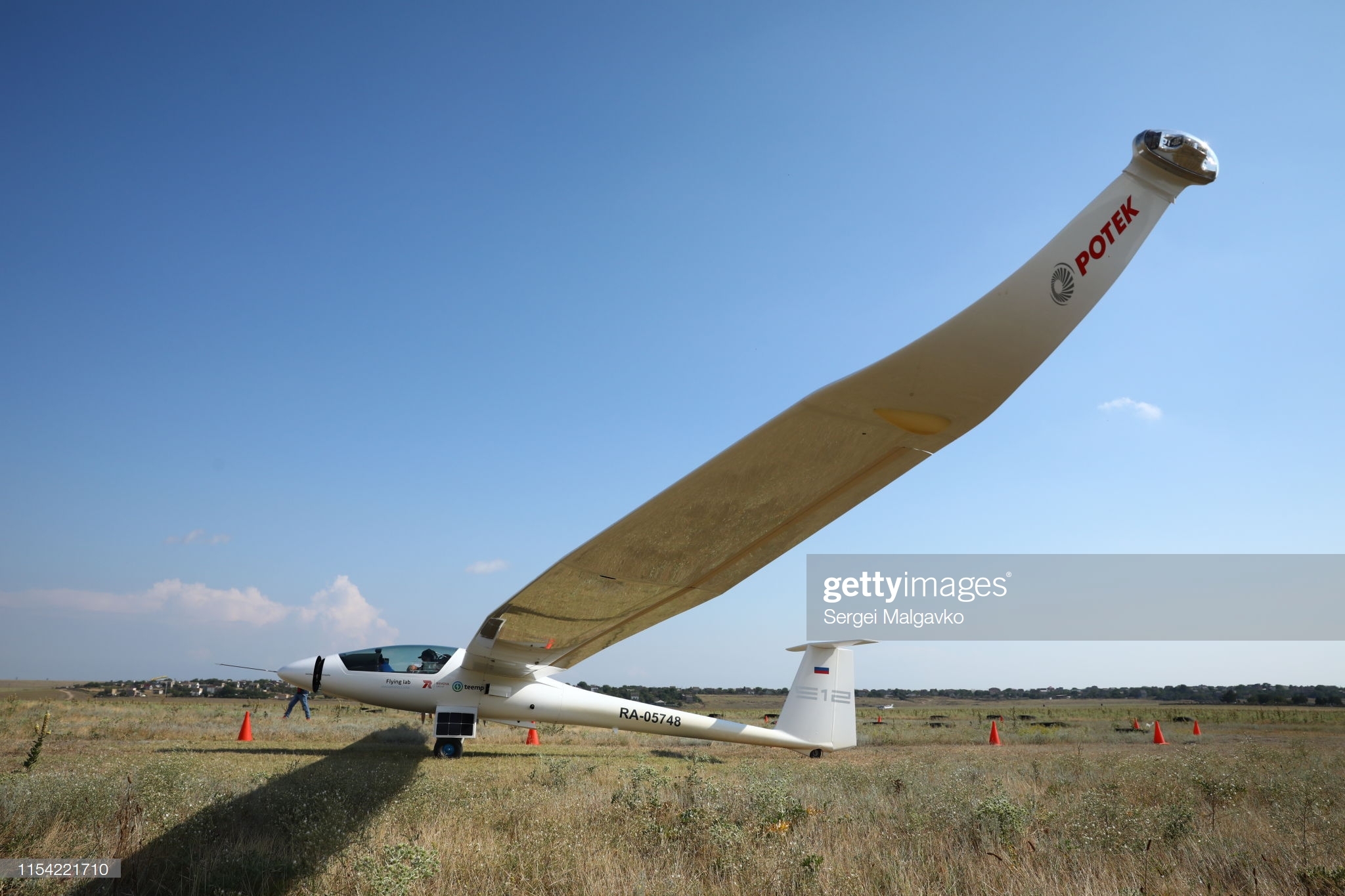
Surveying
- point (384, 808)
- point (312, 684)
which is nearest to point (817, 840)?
point (384, 808)

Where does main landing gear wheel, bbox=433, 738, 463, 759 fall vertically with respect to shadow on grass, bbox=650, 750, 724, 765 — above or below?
above

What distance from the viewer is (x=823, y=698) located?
14.5 metres

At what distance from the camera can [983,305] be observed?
1778 millimetres

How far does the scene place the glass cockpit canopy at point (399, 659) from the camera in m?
12.9

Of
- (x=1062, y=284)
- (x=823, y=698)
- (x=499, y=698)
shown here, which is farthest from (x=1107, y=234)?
(x=823, y=698)

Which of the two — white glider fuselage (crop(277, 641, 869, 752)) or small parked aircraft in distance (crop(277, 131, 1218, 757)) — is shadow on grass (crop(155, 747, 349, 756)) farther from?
small parked aircraft in distance (crop(277, 131, 1218, 757))

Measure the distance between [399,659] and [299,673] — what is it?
6.24ft

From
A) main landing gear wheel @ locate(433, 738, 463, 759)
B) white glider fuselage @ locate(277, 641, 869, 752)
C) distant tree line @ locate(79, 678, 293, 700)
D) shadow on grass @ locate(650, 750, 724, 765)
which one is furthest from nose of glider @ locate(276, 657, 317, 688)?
distant tree line @ locate(79, 678, 293, 700)

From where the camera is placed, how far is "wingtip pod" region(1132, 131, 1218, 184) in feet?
6.30

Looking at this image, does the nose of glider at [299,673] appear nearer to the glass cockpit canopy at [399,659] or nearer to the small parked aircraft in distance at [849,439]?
the glass cockpit canopy at [399,659]

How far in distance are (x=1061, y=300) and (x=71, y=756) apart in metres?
13.6

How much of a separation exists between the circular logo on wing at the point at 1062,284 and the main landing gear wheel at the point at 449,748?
12534 millimetres

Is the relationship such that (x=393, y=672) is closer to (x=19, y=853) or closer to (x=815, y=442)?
(x=19, y=853)

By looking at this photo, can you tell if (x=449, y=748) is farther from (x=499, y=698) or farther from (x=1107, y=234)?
(x=1107, y=234)
